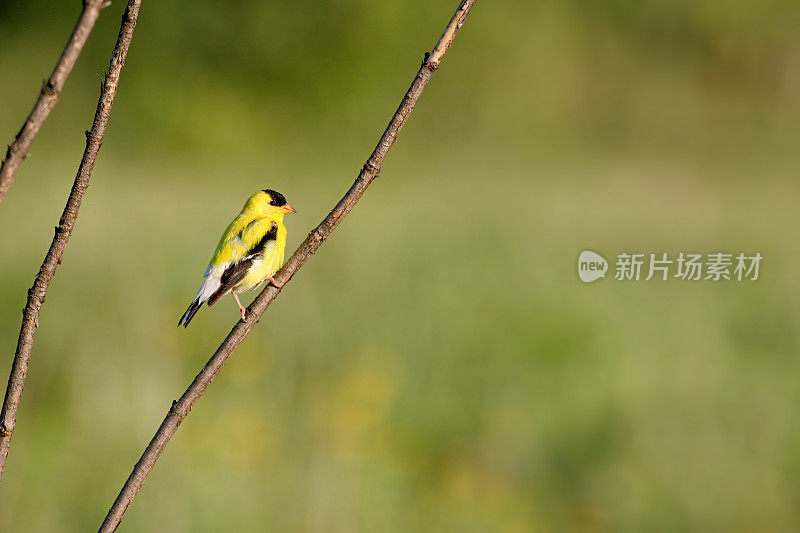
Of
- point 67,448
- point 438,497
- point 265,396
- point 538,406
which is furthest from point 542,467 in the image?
point 67,448

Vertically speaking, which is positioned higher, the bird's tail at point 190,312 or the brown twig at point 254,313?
the bird's tail at point 190,312

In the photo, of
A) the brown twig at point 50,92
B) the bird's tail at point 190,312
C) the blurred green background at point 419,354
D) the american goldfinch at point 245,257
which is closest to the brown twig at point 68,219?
the brown twig at point 50,92

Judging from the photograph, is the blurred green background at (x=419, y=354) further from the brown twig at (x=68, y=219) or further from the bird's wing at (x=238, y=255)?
the brown twig at (x=68, y=219)

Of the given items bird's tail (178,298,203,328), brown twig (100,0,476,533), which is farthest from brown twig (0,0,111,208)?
bird's tail (178,298,203,328)

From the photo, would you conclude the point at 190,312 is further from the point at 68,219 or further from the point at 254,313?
the point at 68,219

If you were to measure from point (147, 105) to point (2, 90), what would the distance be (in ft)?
5.69

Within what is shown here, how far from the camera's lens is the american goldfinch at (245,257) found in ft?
4.45

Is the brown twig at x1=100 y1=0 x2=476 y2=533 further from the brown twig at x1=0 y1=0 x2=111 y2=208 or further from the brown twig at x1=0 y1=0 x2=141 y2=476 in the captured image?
the brown twig at x1=0 y1=0 x2=111 y2=208

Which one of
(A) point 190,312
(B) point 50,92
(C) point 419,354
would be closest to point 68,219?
(B) point 50,92

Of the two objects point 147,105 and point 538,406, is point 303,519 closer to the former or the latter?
point 538,406

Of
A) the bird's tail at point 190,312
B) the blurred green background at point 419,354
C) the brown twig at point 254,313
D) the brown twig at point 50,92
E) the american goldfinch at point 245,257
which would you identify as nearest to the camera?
the brown twig at point 50,92

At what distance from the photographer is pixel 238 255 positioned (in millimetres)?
1365

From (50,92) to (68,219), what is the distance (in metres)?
0.12

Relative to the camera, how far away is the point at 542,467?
2.67m
